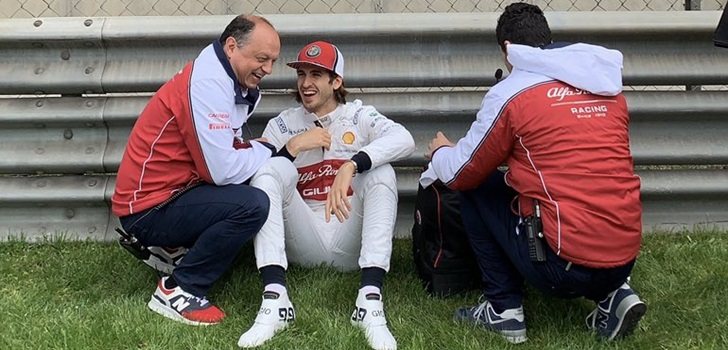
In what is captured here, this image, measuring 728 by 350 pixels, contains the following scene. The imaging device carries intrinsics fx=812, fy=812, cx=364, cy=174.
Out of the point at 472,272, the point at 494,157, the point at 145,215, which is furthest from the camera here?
the point at 472,272

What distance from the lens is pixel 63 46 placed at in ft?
14.3

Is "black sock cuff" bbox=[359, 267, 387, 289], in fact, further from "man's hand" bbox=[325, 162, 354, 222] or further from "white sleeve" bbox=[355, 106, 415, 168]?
"white sleeve" bbox=[355, 106, 415, 168]

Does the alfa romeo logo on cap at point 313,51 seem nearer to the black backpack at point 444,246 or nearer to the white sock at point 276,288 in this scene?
the black backpack at point 444,246

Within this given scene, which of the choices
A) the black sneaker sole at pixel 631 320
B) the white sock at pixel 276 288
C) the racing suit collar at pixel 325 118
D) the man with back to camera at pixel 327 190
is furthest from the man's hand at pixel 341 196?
the black sneaker sole at pixel 631 320

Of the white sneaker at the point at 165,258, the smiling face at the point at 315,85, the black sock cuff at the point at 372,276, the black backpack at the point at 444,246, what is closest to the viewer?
the black sock cuff at the point at 372,276

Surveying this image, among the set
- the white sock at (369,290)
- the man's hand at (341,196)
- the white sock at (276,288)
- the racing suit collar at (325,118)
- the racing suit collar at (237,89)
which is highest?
the racing suit collar at (237,89)

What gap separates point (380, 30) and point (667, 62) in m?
1.56

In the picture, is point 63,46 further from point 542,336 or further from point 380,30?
point 542,336

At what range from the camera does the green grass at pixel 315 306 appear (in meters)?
3.35

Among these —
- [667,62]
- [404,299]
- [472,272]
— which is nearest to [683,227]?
[667,62]

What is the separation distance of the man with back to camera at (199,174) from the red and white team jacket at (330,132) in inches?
18.7

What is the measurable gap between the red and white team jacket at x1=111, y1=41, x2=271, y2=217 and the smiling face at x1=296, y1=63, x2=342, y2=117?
370 millimetres

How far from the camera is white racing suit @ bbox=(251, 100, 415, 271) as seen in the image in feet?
12.2

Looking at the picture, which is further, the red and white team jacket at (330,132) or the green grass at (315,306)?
the red and white team jacket at (330,132)
